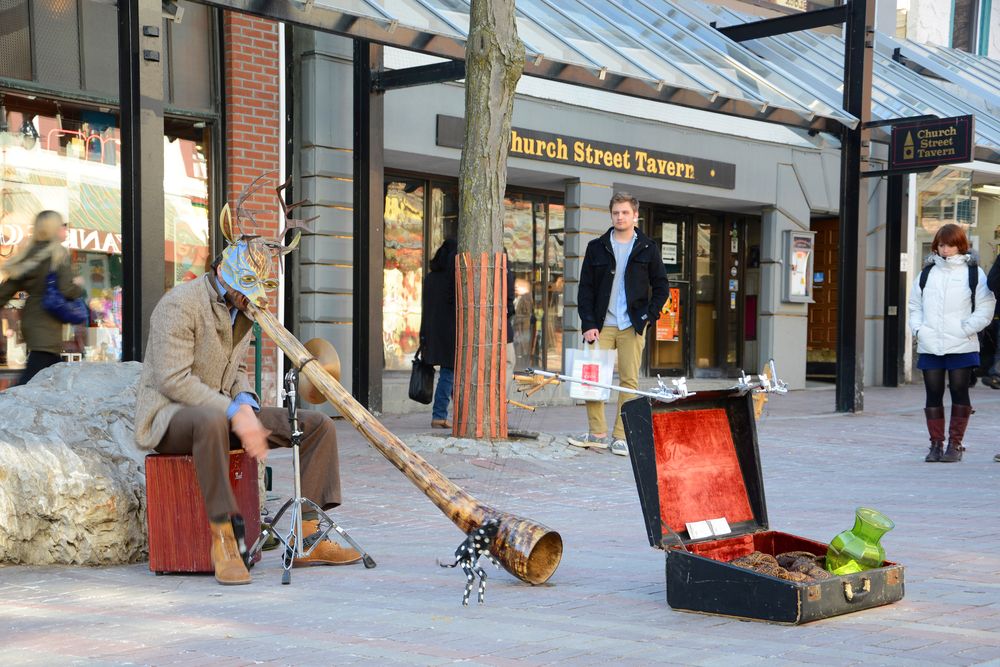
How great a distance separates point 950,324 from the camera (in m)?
9.47

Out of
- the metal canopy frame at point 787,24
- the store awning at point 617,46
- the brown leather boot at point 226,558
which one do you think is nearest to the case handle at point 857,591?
the brown leather boot at point 226,558

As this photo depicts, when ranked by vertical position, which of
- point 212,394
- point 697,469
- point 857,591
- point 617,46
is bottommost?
point 857,591

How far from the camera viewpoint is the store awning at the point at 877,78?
16.8 meters

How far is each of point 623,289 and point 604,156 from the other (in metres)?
6.37

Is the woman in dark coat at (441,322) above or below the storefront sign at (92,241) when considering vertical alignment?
below

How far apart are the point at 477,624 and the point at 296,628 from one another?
64 cm

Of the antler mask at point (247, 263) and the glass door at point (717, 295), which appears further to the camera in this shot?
the glass door at point (717, 295)

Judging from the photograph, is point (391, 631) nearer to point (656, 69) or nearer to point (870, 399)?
point (656, 69)

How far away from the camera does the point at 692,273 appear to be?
1877 cm

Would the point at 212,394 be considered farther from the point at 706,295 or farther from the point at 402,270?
the point at 706,295

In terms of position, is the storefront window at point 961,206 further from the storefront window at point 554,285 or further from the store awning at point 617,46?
the storefront window at point 554,285

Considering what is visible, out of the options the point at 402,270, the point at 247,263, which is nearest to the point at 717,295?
the point at 402,270

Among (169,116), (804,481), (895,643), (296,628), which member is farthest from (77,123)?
(895,643)

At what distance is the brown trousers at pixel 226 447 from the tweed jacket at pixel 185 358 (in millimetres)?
64
